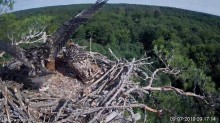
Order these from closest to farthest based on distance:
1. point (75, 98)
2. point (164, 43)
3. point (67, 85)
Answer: point (75, 98) → point (67, 85) → point (164, 43)

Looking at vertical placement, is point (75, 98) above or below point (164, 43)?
above

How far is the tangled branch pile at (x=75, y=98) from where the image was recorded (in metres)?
3.68

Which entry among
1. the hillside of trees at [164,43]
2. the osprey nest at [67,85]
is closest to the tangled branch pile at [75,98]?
the osprey nest at [67,85]

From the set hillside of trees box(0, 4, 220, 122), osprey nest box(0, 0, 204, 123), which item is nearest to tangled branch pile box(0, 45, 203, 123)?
osprey nest box(0, 0, 204, 123)

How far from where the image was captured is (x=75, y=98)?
169 inches

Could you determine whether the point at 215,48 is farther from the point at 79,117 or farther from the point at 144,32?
the point at 79,117

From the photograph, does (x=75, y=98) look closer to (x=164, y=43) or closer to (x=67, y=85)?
(x=67, y=85)

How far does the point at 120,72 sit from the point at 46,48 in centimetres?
101

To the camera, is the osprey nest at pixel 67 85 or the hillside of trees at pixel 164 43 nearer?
the osprey nest at pixel 67 85

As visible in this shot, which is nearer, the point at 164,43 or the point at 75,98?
the point at 75,98

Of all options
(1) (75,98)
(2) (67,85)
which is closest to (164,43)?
(2) (67,85)

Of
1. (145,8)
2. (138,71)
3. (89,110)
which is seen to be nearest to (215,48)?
(138,71)

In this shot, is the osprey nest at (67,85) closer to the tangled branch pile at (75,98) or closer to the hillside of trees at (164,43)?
the tangled branch pile at (75,98)

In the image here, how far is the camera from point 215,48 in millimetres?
23031
